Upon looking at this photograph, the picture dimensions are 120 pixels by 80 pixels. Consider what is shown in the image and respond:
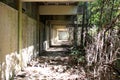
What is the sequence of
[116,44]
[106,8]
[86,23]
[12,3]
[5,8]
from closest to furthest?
[116,44] < [5,8] < [12,3] < [106,8] < [86,23]

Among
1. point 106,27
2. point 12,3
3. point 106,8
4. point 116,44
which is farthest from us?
point 106,8

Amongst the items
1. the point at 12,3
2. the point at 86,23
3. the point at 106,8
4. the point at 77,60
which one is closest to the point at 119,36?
the point at 106,8

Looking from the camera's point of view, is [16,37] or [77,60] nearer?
[16,37]

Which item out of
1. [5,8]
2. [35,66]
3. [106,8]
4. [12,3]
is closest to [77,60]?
[35,66]

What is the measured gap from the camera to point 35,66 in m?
9.98

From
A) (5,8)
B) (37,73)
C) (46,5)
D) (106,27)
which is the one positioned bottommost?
(37,73)

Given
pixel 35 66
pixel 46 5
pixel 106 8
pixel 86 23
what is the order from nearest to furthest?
pixel 106 8
pixel 35 66
pixel 86 23
pixel 46 5

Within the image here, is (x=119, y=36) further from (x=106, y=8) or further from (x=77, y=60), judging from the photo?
(x=77, y=60)

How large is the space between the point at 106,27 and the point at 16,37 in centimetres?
348

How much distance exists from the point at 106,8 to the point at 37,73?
344cm

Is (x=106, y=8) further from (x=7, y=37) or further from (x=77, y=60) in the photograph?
(x=7, y=37)

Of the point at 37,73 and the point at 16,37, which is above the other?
the point at 16,37

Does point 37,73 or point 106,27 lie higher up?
point 106,27

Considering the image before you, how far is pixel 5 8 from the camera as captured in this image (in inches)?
259
